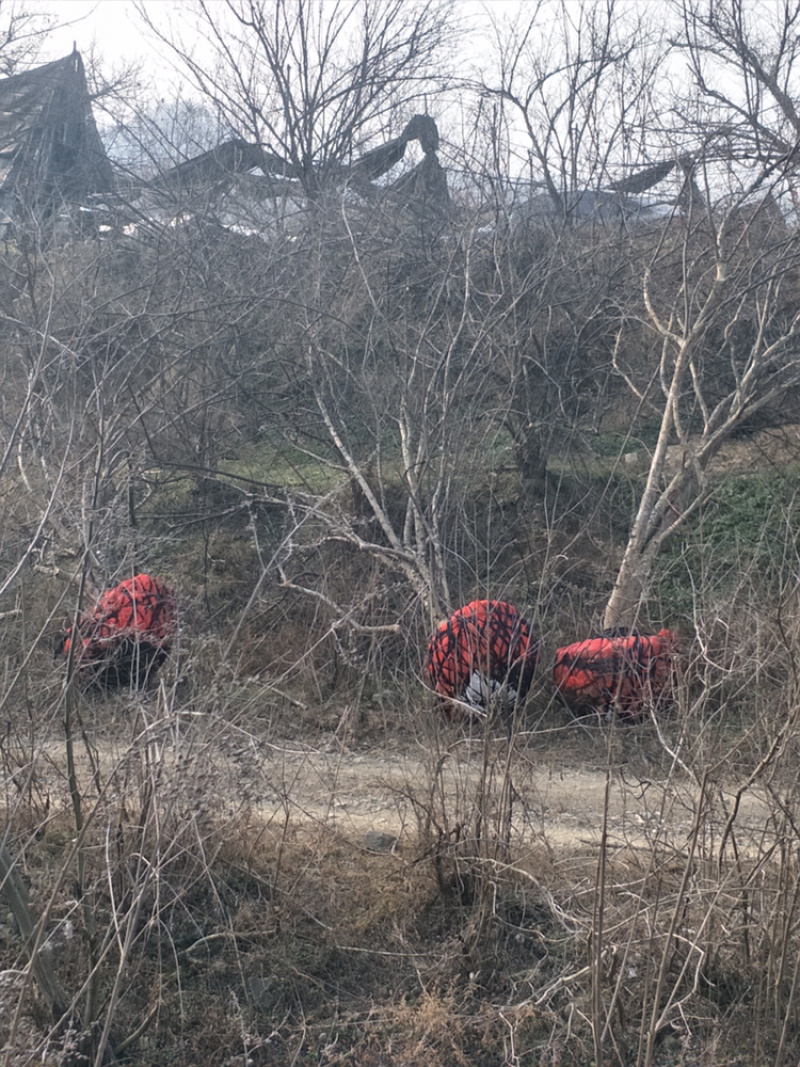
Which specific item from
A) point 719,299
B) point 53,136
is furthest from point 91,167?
point 719,299

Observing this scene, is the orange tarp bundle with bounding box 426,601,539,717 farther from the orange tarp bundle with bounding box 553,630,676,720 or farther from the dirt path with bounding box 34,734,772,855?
the dirt path with bounding box 34,734,772,855

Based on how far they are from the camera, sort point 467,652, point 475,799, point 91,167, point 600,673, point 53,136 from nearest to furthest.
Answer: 1. point 475,799
2. point 467,652
3. point 600,673
4. point 91,167
5. point 53,136

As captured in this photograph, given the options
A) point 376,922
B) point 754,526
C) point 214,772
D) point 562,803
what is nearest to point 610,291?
point 754,526

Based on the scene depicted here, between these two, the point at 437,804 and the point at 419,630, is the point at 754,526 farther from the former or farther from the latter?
the point at 437,804

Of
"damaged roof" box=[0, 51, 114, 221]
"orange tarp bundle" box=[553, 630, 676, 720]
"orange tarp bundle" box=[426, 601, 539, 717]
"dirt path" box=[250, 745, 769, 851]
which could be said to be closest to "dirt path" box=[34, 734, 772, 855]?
"dirt path" box=[250, 745, 769, 851]

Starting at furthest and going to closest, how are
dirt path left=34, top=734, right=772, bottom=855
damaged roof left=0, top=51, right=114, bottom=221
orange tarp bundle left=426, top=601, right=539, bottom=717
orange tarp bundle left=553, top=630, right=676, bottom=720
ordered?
1. damaged roof left=0, top=51, right=114, bottom=221
2. orange tarp bundle left=553, top=630, right=676, bottom=720
3. orange tarp bundle left=426, top=601, right=539, bottom=717
4. dirt path left=34, top=734, right=772, bottom=855

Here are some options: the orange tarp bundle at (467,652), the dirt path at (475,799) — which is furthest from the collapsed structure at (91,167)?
the dirt path at (475,799)

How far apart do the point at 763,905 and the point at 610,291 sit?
7603 mm

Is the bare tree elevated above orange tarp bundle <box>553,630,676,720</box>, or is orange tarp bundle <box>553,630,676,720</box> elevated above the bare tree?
Answer: the bare tree

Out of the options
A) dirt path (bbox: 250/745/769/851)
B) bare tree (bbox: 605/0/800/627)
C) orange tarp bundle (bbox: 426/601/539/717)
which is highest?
bare tree (bbox: 605/0/800/627)

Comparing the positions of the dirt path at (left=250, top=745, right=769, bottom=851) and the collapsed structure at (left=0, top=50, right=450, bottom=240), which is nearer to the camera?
the dirt path at (left=250, top=745, right=769, bottom=851)

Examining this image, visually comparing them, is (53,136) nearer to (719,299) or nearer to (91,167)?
(91,167)

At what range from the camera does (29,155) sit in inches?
524

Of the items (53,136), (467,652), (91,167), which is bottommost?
(467,652)
